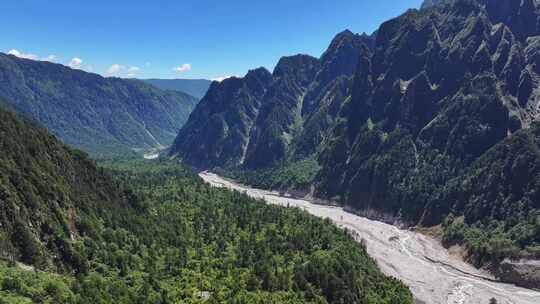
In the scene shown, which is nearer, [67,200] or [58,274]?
[58,274]

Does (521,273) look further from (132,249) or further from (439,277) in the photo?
(132,249)

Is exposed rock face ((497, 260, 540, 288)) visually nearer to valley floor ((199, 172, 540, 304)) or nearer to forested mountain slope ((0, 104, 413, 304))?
valley floor ((199, 172, 540, 304))

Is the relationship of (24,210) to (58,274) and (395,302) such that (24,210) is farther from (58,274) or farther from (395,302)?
(395,302)

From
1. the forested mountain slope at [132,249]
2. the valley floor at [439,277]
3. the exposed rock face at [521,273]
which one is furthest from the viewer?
the exposed rock face at [521,273]

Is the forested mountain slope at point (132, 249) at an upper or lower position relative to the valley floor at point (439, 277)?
upper

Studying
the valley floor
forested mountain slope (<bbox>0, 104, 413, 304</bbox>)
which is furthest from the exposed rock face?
forested mountain slope (<bbox>0, 104, 413, 304</bbox>)

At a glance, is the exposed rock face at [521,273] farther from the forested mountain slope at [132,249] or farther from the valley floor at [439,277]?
the forested mountain slope at [132,249]

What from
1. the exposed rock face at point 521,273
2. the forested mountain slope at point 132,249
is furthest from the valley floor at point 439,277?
the forested mountain slope at point 132,249

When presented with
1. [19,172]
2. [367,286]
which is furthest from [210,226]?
[19,172]
